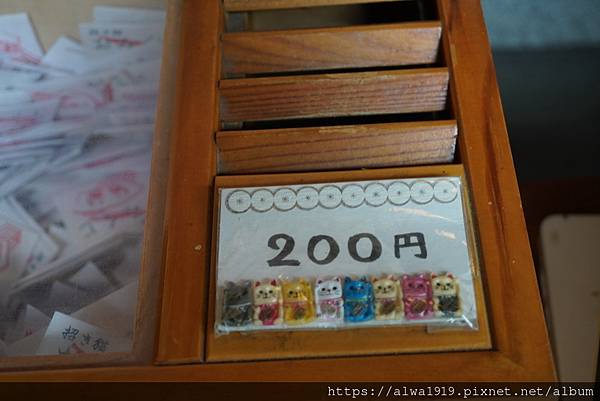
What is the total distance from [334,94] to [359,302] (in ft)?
1.06

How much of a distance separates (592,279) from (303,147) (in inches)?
37.5

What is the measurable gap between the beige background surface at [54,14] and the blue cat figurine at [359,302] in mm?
820

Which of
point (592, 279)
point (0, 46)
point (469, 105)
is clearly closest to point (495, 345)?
point (469, 105)

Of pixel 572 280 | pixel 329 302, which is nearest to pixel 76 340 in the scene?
pixel 329 302

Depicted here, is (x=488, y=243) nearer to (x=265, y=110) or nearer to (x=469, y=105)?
(x=469, y=105)

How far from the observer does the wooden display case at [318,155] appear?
→ 2.36ft

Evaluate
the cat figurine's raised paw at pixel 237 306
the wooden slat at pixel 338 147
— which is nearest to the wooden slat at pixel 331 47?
the wooden slat at pixel 338 147

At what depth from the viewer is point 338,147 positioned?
853mm

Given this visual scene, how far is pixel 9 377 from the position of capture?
734 millimetres

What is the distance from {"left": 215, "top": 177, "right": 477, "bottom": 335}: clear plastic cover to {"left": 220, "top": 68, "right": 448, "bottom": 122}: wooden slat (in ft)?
0.47

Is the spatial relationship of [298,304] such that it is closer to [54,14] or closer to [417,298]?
[417,298]

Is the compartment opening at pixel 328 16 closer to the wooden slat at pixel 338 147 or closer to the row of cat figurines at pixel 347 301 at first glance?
the wooden slat at pixel 338 147

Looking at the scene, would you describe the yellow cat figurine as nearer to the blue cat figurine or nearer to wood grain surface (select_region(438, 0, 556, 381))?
the blue cat figurine

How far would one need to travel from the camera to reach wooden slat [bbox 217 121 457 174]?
0.84 metres
